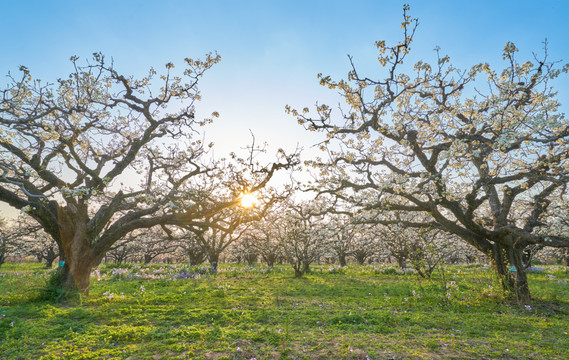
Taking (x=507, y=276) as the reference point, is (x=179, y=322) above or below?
below

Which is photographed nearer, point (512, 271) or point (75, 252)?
point (75, 252)

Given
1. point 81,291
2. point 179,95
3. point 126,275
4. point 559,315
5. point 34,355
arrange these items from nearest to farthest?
point 34,355 → point 559,315 → point 81,291 → point 179,95 → point 126,275

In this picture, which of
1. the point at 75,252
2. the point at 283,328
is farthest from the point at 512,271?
the point at 75,252

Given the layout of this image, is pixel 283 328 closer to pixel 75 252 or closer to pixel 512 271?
pixel 75 252

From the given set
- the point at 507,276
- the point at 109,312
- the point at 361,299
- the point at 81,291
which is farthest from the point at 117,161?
the point at 507,276

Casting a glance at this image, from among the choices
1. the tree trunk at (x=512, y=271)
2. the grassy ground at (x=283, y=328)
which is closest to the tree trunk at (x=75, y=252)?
the grassy ground at (x=283, y=328)

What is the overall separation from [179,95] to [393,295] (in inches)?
545

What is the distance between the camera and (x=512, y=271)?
12.2 metres

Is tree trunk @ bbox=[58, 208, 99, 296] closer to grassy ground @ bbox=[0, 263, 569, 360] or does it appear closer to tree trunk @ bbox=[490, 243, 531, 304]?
grassy ground @ bbox=[0, 263, 569, 360]

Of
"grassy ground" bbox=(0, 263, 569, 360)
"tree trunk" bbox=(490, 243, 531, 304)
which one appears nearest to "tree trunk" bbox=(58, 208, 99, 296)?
"grassy ground" bbox=(0, 263, 569, 360)

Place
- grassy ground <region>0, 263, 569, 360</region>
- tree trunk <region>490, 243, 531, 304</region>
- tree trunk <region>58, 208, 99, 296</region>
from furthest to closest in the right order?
tree trunk <region>490, 243, 531, 304</region> → tree trunk <region>58, 208, 99, 296</region> → grassy ground <region>0, 263, 569, 360</region>

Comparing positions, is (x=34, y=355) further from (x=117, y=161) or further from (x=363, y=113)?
(x=363, y=113)

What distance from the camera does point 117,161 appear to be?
1292 cm

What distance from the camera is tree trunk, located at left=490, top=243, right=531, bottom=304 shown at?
1164cm
